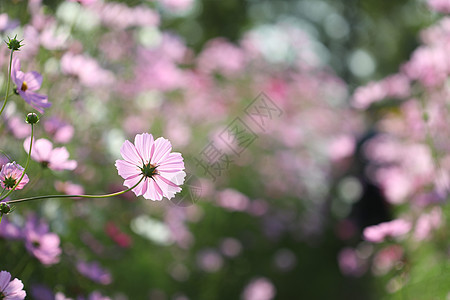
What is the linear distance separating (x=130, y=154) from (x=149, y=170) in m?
0.03

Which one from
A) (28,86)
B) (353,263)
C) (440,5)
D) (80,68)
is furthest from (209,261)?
(28,86)

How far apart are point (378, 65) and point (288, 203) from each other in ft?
18.9

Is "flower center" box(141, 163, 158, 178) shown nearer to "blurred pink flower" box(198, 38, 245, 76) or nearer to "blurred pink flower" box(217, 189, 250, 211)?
"blurred pink flower" box(217, 189, 250, 211)

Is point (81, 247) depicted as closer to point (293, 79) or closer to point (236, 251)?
point (236, 251)

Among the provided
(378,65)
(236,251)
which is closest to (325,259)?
(236,251)

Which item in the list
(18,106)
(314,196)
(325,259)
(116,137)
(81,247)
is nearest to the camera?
(18,106)

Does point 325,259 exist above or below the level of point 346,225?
below

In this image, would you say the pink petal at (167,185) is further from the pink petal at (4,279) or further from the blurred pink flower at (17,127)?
the blurred pink flower at (17,127)

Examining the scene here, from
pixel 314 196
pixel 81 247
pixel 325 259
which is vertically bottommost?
pixel 81 247

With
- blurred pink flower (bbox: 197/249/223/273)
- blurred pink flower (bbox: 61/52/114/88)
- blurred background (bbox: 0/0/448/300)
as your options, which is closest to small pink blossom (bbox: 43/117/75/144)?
blurred background (bbox: 0/0/448/300)

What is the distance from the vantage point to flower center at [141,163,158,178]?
657mm

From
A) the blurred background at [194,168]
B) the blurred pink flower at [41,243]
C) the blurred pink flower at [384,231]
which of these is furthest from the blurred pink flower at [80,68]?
the blurred pink flower at [384,231]

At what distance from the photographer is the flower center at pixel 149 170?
66 cm

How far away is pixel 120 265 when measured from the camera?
1676mm
